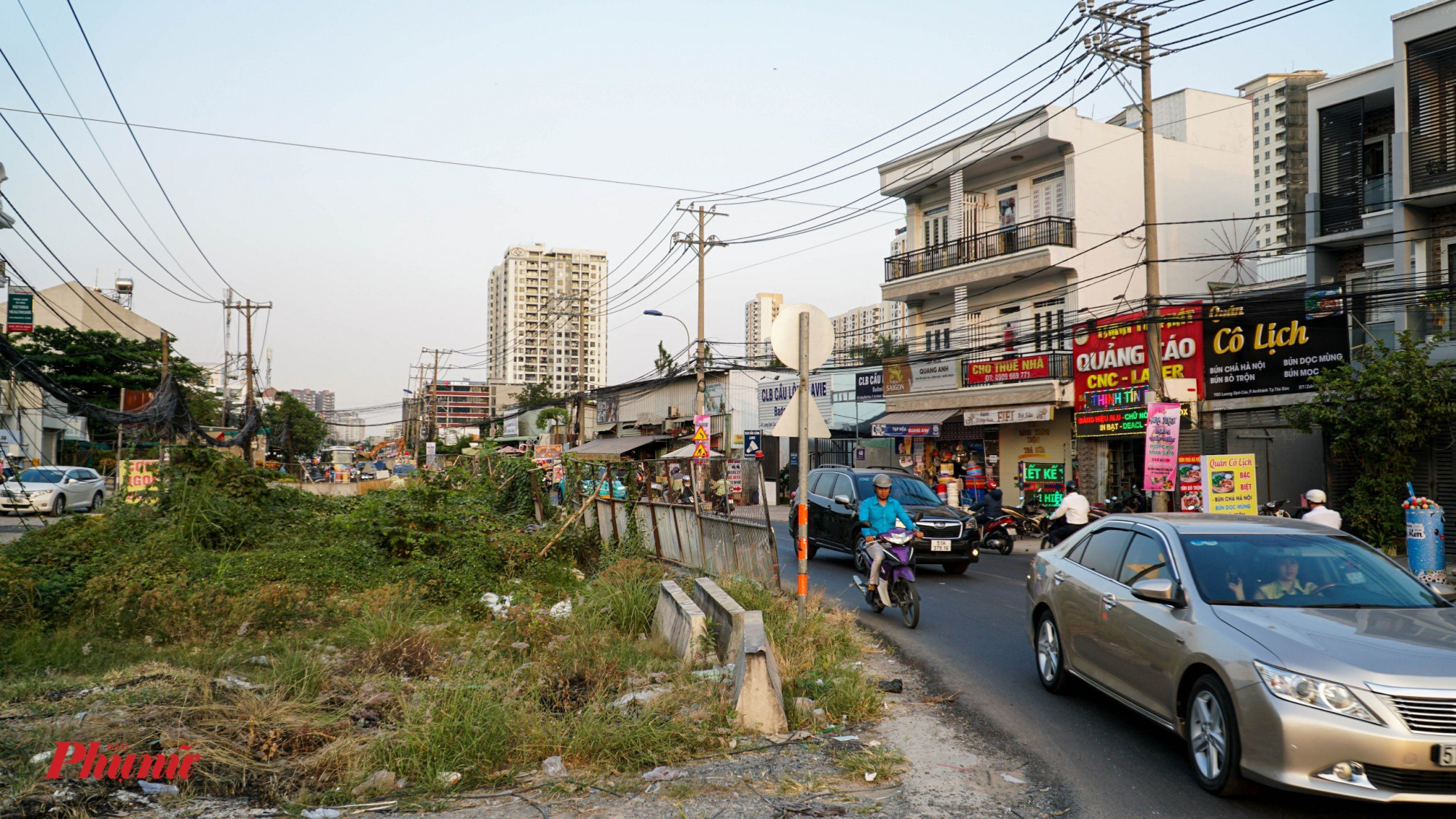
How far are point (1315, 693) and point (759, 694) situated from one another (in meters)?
3.14

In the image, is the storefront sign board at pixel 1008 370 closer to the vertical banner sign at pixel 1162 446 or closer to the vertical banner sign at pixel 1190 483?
the vertical banner sign at pixel 1190 483

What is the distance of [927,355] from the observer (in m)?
29.9

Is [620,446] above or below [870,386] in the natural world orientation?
below

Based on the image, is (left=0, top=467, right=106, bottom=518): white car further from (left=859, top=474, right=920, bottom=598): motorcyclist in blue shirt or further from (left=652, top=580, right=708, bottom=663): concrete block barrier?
(left=859, top=474, right=920, bottom=598): motorcyclist in blue shirt

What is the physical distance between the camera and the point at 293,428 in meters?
89.1

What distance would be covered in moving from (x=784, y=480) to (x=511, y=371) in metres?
104

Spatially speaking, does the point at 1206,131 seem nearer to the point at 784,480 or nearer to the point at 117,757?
the point at 784,480

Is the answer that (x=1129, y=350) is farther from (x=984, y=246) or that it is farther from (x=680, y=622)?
(x=680, y=622)

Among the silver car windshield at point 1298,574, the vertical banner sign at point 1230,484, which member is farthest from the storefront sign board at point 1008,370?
the silver car windshield at point 1298,574

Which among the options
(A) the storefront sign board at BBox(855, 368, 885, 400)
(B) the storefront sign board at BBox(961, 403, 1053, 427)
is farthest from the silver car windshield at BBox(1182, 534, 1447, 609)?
(A) the storefront sign board at BBox(855, 368, 885, 400)

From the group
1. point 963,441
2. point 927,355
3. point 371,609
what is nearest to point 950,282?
point 927,355

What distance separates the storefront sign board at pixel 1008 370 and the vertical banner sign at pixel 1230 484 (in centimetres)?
1071

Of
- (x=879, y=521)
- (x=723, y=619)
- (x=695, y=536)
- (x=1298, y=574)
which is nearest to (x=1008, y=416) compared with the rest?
(x=695, y=536)

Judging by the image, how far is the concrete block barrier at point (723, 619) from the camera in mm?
7082
